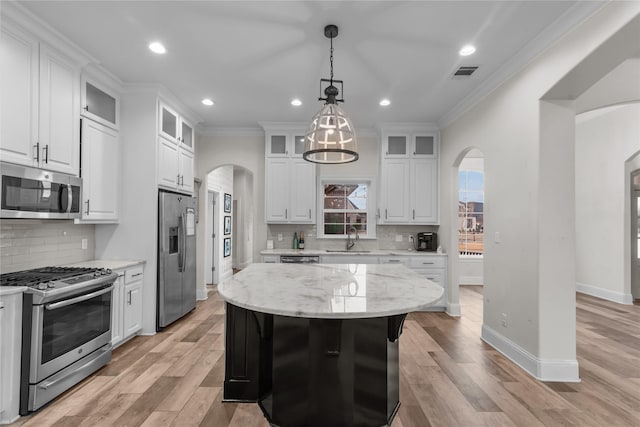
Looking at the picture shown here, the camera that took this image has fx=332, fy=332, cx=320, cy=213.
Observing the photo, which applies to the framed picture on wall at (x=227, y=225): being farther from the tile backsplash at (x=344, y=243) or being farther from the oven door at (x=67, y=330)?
the oven door at (x=67, y=330)

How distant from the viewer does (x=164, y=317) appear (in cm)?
395

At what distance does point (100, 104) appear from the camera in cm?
349

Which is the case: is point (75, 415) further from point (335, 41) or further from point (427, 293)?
point (335, 41)

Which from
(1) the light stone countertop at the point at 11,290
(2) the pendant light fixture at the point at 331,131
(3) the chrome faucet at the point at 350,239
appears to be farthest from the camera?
(3) the chrome faucet at the point at 350,239

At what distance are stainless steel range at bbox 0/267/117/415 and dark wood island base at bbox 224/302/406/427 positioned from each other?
1612 millimetres

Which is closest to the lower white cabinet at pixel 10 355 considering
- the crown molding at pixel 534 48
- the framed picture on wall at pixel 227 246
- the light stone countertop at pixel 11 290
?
the light stone countertop at pixel 11 290

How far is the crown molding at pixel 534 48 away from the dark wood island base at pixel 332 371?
2541mm

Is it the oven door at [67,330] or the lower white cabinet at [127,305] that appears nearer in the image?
the oven door at [67,330]

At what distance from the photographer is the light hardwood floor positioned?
7.31 feet

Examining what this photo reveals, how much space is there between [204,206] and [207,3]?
3.65 metres

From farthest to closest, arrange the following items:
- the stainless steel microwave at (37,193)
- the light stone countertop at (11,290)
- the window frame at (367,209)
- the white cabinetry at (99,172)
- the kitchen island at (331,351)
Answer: the window frame at (367,209) < the white cabinetry at (99,172) < the stainless steel microwave at (37,193) < the light stone countertop at (11,290) < the kitchen island at (331,351)

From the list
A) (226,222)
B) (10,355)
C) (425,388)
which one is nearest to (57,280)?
(10,355)

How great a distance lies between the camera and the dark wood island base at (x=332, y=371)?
1.90m

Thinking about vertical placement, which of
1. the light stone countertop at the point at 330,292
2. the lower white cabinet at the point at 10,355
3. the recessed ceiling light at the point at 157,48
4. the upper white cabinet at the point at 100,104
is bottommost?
the lower white cabinet at the point at 10,355
